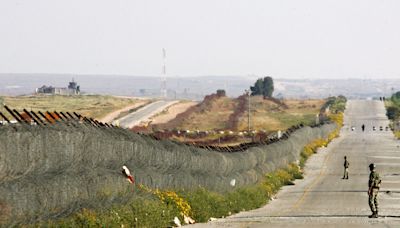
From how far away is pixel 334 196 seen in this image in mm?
56344

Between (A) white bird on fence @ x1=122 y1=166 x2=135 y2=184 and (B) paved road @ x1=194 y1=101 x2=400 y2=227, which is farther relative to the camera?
(B) paved road @ x1=194 y1=101 x2=400 y2=227

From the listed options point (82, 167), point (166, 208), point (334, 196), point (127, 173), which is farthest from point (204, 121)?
point (82, 167)

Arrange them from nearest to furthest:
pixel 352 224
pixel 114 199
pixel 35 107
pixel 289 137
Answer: pixel 114 199 → pixel 352 224 → pixel 289 137 → pixel 35 107

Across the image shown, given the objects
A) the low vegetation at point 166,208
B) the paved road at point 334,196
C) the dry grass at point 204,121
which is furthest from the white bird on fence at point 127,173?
the dry grass at point 204,121

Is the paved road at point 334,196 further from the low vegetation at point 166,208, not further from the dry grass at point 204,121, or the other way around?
the dry grass at point 204,121

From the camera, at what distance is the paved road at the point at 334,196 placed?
35.2 meters

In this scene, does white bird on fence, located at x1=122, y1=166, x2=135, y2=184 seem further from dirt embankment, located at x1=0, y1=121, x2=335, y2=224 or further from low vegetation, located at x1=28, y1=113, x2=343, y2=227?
low vegetation, located at x1=28, y1=113, x2=343, y2=227

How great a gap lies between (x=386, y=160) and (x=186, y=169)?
2313 inches

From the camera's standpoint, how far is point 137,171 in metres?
34.1

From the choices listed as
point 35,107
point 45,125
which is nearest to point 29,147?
point 45,125

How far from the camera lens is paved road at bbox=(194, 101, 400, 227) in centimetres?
3525

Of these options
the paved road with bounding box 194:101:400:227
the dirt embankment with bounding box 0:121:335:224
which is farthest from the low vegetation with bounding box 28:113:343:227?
the paved road with bounding box 194:101:400:227

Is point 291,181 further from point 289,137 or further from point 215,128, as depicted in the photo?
point 215,128

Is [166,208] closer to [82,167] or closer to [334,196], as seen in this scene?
[82,167]
